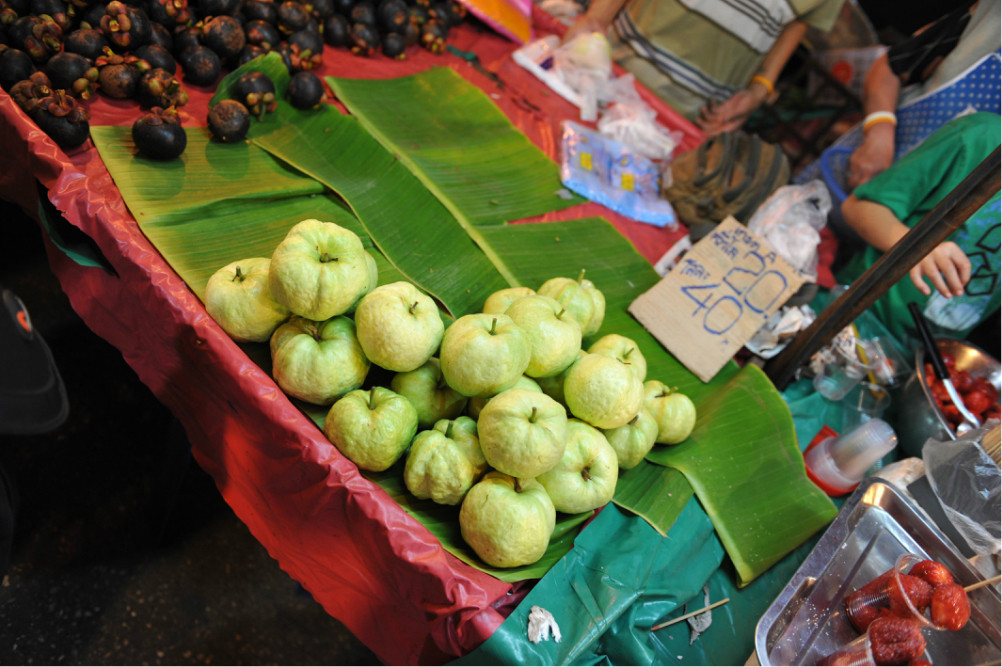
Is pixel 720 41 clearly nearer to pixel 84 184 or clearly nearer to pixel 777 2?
pixel 777 2

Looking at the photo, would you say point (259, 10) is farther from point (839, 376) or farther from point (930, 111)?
point (930, 111)

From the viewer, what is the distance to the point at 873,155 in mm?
3324

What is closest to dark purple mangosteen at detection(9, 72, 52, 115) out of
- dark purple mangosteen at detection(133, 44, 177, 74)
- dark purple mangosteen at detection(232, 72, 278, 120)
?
dark purple mangosteen at detection(133, 44, 177, 74)

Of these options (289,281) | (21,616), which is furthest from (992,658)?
(21,616)

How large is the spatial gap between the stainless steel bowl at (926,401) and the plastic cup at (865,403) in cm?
9

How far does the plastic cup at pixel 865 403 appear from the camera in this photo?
8.66 feet

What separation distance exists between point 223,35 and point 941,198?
3.50 m

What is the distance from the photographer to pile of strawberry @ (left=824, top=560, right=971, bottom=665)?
1370 mm

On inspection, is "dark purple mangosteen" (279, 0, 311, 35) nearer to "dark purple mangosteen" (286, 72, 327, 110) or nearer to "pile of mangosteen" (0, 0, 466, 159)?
"pile of mangosteen" (0, 0, 466, 159)

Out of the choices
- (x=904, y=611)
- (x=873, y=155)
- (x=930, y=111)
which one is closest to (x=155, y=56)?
(x=904, y=611)

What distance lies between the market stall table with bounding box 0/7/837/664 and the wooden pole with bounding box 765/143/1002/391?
105 cm

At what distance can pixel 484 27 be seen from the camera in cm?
415

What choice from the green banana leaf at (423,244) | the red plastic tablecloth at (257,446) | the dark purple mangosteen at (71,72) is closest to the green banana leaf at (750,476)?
the green banana leaf at (423,244)

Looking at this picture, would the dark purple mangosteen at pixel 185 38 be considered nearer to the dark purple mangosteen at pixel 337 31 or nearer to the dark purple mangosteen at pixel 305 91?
the dark purple mangosteen at pixel 305 91
